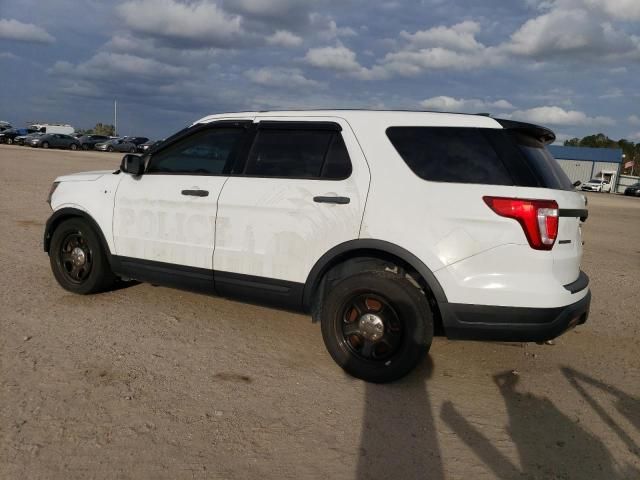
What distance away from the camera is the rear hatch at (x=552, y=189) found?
345 cm

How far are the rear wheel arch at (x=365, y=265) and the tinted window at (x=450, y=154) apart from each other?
0.56m

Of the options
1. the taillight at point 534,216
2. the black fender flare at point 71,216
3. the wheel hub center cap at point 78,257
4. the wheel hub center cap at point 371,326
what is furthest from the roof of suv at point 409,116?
the wheel hub center cap at point 78,257

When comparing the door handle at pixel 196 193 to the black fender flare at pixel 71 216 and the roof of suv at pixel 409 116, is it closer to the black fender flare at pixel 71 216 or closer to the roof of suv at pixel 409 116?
the roof of suv at pixel 409 116

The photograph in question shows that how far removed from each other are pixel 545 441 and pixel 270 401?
5.46 ft

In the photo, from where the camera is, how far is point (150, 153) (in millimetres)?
4863

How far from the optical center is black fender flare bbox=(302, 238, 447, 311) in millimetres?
3605

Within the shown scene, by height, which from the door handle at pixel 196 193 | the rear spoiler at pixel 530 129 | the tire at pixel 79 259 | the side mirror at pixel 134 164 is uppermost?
the rear spoiler at pixel 530 129

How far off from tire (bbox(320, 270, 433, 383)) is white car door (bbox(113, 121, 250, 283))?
47.4 inches

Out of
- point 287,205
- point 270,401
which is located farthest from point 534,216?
point 270,401

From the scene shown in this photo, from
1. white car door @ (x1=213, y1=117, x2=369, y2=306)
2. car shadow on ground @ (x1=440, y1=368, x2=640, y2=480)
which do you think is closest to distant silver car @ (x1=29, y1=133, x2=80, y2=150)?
white car door @ (x1=213, y1=117, x2=369, y2=306)

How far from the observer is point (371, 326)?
3.83m

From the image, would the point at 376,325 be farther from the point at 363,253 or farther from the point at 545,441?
the point at 545,441

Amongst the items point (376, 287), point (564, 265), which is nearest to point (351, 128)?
point (376, 287)

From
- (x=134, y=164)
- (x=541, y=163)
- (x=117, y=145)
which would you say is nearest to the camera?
(x=541, y=163)
